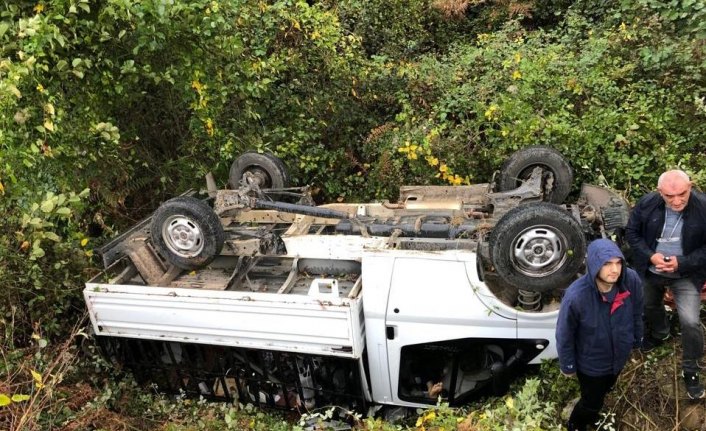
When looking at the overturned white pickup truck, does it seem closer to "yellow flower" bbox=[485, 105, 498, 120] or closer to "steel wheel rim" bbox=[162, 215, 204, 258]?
"steel wheel rim" bbox=[162, 215, 204, 258]

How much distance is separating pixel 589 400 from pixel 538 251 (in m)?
0.99

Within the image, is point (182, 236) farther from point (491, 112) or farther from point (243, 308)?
point (491, 112)

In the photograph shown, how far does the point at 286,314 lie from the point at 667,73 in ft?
16.7

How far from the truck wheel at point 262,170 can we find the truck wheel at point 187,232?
1.27 meters

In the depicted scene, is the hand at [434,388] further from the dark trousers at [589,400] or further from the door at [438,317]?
the dark trousers at [589,400]

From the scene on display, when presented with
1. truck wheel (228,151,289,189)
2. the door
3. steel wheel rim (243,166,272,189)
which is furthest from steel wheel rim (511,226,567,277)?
steel wheel rim (243,166,272,189)

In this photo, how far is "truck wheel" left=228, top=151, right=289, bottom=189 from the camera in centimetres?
570

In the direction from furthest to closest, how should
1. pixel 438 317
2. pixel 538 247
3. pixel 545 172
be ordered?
pixel 545 172
pixel 438 317
pixel 538 247

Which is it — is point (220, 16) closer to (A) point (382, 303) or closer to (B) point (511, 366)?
(A) point (382, 303)

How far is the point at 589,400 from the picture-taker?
3.40 meters

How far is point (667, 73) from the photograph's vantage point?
20.4 feet

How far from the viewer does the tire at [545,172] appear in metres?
5.15

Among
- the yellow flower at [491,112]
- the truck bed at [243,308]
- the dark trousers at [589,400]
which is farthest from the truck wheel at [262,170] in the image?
the dark trousers at [589,400]

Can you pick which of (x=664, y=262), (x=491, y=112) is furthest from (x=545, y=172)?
(x=664, y=262)
